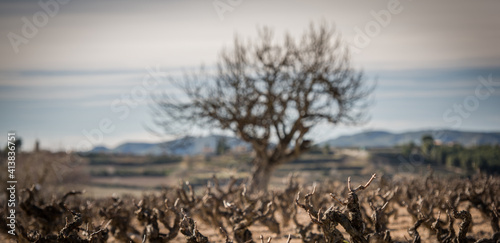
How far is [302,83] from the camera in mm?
19969

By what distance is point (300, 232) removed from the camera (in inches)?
373

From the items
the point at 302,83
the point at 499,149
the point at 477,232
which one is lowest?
the point at 477,232

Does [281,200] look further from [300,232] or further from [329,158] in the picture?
[329,158]

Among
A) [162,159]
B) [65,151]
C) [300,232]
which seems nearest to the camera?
[300,232]

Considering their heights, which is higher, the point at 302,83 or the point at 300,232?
the point at 302,83

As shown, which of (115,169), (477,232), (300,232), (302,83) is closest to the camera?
(300,232)

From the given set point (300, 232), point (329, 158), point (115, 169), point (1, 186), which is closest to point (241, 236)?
point (300, 232)

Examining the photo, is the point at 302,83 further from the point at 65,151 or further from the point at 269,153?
the point at 65,151

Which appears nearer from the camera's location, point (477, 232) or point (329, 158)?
point (477, 232)

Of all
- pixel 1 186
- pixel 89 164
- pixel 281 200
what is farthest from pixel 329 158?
pixel 281 200

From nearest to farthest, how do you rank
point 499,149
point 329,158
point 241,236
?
point 241,236 < point 499,149 < point 329,158

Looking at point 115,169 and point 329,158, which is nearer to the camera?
point 329,158

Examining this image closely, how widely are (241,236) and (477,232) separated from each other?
214 inches

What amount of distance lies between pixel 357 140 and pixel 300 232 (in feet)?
145
